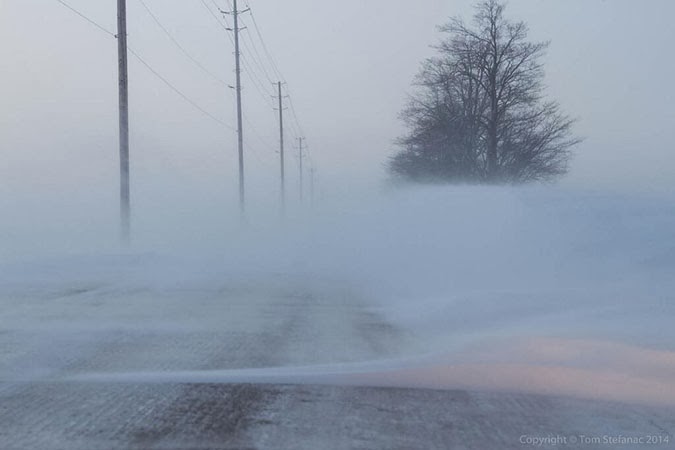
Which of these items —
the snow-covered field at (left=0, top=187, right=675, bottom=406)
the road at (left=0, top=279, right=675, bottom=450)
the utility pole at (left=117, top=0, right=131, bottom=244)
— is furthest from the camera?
the utility pole at (left=117, top=0, right=131, bottom=244)

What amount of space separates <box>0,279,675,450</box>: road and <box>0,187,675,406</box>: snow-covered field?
0.09m

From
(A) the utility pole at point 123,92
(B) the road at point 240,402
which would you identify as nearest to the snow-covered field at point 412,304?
(B) the road at point 240,402

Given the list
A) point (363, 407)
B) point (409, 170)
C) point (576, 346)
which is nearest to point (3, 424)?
point (363, 407)

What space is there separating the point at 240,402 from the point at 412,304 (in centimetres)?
857

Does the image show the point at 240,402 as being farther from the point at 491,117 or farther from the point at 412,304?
the point at 491,117

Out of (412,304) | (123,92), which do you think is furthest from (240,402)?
(123,92)

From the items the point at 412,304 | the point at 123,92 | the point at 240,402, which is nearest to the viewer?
the point at 240,402

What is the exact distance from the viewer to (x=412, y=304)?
648 inches

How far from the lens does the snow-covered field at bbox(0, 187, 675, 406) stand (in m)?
9.62

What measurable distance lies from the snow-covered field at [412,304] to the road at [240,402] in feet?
0.28

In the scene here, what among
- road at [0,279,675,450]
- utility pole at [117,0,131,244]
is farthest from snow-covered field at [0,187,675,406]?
utility pole at [117,0,131,244]

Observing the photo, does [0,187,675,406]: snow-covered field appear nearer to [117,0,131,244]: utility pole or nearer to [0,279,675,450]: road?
[0,279,675,450]: road

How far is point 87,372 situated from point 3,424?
219cm

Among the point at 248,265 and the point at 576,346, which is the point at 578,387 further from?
the point at 248,265
